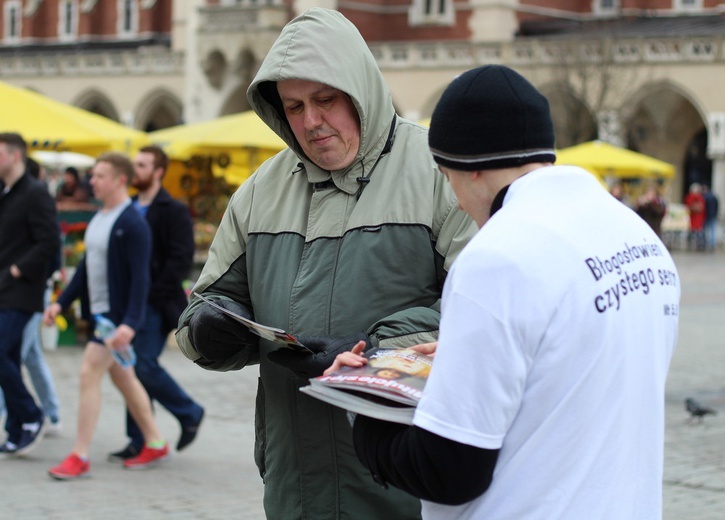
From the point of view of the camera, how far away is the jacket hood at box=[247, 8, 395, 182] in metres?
3.21

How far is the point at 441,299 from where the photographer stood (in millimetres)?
2781

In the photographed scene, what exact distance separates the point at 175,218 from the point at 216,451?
154cm

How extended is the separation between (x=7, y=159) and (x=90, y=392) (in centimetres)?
164

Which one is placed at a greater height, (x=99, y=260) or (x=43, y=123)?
(x=43, y=123)

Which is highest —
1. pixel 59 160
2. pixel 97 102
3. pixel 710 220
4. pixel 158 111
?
pixel 59 160

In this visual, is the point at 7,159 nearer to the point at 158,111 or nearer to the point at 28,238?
the point at 28,238

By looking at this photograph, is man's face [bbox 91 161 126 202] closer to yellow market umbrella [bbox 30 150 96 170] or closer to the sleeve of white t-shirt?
the sleeve of white t-shirt

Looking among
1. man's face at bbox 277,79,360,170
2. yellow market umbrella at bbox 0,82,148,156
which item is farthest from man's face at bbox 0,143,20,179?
man's face at bbox 277,79,360,170

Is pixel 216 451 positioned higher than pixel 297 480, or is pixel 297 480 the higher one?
pixel 297 480

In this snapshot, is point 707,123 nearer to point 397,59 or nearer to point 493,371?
point 397,59

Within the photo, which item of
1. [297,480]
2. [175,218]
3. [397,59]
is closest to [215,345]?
[297,480]

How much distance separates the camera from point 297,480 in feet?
10.6

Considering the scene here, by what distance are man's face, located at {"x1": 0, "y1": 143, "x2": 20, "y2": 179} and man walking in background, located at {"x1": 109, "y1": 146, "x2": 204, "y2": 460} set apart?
777 millimetres

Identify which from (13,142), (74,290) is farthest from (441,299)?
(13,142)
